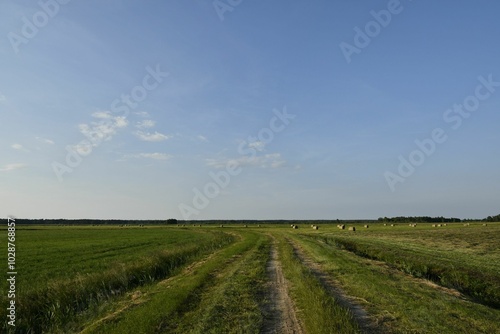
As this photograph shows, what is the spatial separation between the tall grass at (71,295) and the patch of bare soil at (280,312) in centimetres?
695

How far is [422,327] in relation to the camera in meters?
9.05

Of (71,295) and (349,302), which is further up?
(349,302)

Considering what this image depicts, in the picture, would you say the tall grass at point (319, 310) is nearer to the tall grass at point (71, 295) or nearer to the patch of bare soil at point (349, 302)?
the patch of bare soil at point (349, 302)

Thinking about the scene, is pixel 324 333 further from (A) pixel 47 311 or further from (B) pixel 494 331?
(A) pixel 47 311

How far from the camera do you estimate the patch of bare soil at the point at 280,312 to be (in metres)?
9.16

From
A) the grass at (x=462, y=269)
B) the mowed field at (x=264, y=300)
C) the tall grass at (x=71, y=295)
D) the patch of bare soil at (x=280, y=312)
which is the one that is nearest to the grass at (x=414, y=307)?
the mowed field at (x=264, y=300)

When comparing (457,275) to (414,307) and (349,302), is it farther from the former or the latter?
(349,302)

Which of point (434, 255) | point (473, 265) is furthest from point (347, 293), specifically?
point (434, 255)

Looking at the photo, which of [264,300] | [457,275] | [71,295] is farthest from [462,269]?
[71,295]

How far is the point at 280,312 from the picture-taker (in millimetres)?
10797

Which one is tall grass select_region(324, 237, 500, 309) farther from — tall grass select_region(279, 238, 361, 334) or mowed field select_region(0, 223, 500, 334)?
tall grass select_region(279, 238, 361, 334)

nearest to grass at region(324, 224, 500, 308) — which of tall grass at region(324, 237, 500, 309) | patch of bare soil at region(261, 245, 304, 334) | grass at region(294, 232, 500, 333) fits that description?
tall grass at region(324, 237, 500, 309)

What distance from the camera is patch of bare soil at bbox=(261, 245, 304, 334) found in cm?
916

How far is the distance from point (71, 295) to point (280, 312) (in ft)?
32.7
